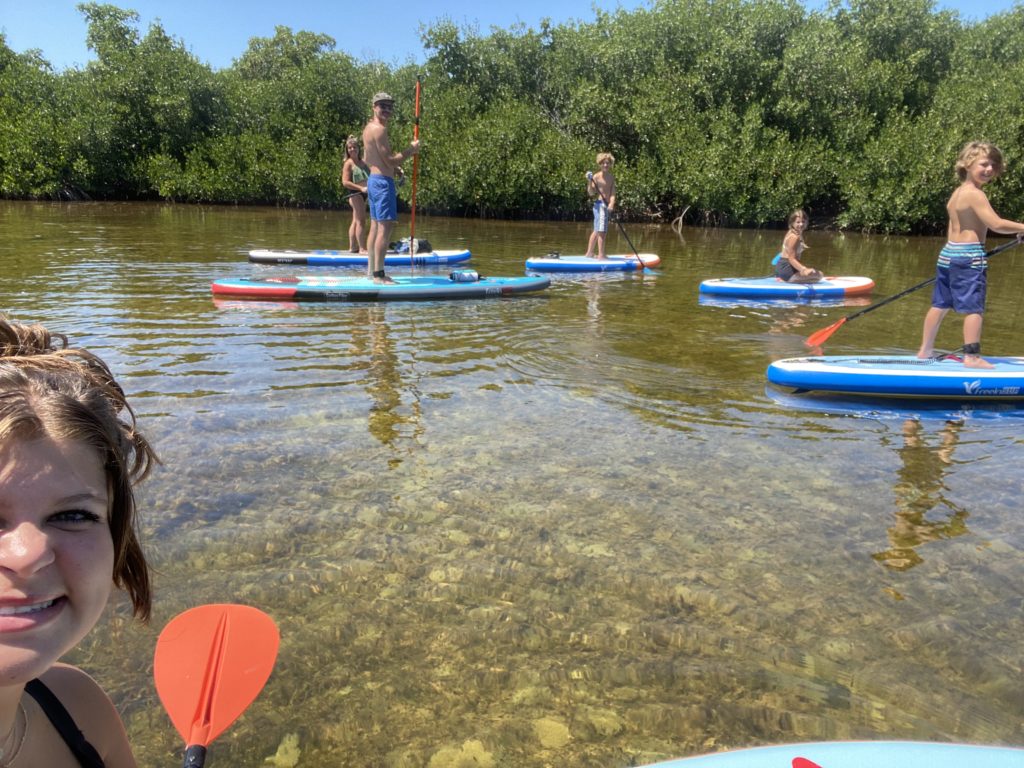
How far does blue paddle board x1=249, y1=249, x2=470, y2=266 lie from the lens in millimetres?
12766

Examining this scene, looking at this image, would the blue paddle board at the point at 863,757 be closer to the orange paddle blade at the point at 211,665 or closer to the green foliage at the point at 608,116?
the orange paddle blade at the point at 211,665

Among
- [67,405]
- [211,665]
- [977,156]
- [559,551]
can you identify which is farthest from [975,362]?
[67,405]

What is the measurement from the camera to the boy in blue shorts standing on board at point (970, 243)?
574cm

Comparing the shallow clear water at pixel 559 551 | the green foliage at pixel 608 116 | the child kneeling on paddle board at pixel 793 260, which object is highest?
the green foliage at pixel 608 116

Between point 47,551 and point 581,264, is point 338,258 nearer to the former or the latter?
point 581,264

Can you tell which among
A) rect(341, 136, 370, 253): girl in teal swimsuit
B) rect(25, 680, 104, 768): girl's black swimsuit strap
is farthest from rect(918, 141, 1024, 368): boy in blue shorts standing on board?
rect(341, 136, 370, 253): girl in teal swimsuit

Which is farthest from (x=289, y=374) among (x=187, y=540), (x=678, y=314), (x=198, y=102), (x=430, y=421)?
(x=198, y=102)

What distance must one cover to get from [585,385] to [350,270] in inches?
287

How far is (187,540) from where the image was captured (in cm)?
339

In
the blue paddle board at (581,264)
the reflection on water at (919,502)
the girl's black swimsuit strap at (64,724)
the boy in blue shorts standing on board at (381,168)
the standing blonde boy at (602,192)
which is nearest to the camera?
the girl's black swimsuit strap at (64,724)

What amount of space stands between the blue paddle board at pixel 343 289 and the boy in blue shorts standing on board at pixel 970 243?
5690 mm

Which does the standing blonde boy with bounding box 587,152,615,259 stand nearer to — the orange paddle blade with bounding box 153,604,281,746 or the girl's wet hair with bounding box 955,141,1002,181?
the girl's wet hair with bounding box 955,141,1002,181

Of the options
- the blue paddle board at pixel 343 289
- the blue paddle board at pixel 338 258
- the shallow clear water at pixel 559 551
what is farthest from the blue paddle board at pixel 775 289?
the blue paddle board at pixel 338 258

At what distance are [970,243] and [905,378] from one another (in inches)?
49.1
